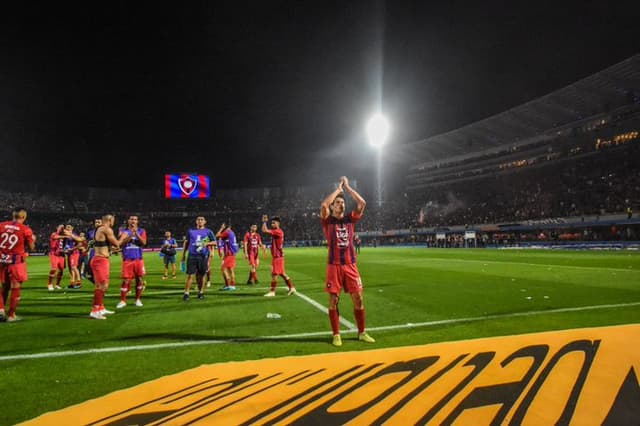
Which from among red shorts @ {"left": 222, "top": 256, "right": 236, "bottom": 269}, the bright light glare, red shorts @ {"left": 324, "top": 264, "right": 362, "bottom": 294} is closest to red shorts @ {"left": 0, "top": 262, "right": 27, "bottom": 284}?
red shorts @ {"left": 222, "top": 256, "right": 236, "bottom": 269}

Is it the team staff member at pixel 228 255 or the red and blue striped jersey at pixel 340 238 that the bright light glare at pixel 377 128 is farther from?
the red and blue striped jersey at pixel 340 238

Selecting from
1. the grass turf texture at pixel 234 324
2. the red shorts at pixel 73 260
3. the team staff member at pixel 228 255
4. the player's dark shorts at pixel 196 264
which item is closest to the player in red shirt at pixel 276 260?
the grass turf texture at pixel 234 324

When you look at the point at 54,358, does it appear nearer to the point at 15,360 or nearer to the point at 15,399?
the point at 15,360

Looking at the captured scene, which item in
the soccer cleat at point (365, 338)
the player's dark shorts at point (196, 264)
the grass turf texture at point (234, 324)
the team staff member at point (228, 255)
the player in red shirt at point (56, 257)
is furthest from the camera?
the player in red shirt at point (56, 257)

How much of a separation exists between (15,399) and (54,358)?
1.55 meters

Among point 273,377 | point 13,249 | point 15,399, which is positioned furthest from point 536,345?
Result: point 13,249

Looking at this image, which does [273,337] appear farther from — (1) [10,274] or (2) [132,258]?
(1) [10,274]

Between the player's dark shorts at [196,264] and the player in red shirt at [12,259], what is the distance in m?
3.65

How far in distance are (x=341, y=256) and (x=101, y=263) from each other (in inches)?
227

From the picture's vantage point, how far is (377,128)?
117ft

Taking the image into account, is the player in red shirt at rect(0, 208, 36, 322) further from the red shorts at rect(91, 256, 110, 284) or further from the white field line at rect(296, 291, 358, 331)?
the white field line at rect(296, 291, 358, 331)

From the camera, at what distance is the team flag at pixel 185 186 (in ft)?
169

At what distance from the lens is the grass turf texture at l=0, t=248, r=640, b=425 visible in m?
4.26

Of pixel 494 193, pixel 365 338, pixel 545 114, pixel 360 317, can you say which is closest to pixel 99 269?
pixel 360 317
